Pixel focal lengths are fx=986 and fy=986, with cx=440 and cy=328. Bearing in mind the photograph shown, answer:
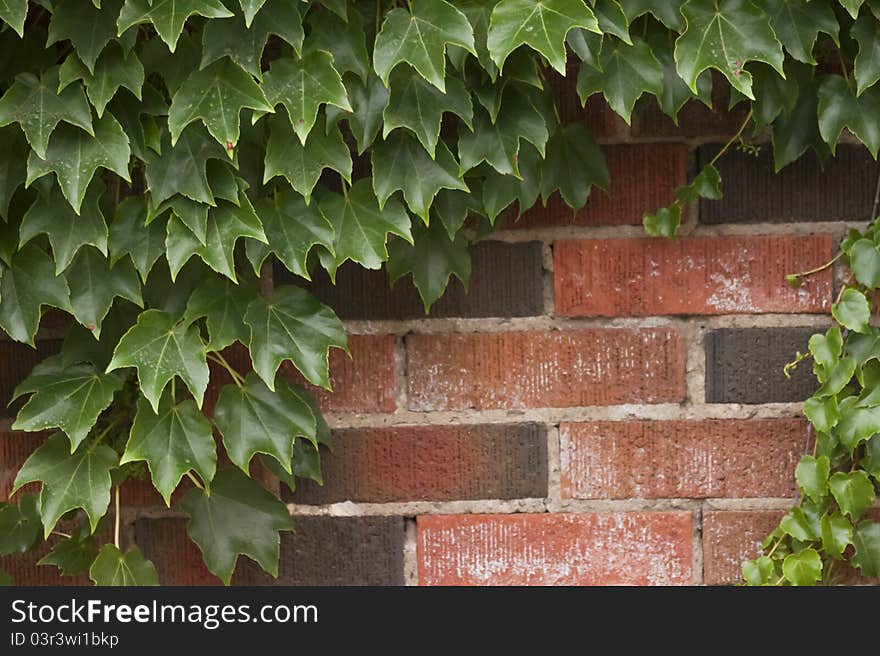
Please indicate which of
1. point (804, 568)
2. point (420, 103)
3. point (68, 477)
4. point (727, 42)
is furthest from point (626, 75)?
point (68, 477)

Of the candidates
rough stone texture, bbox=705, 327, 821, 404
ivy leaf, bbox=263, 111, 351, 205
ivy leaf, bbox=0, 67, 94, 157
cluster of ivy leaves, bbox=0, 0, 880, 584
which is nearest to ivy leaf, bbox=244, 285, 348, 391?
cluster of ivy leaves, bbox=0, 0, 880, 584

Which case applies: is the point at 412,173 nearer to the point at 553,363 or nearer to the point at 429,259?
the point at 429,259

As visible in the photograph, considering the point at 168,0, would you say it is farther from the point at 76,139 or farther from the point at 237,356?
the point at 237,356

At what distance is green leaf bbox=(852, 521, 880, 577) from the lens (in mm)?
977

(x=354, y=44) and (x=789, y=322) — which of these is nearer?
(x=354, y=44)

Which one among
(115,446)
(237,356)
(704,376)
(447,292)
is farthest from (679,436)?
(115,446)

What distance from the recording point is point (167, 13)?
0.82m

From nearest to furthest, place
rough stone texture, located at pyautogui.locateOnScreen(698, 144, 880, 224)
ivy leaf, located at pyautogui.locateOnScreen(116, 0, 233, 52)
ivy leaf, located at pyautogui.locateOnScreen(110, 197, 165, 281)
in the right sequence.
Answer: ivy leaf, located at pyautogui.locateOnScreen(116, 0, 233, 52), ivy leaf, located at pyautogui.locateOnScreen(110, 197, 165, 281), rough stone texture, located at pyautogui.locateOnScreen(698, 144, 880, 224)

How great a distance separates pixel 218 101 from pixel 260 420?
0.30 m

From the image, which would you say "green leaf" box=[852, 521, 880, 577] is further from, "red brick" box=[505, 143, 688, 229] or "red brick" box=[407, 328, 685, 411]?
"red brick" box=[505, 143, 688, 229]

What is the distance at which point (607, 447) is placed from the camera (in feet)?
3.46

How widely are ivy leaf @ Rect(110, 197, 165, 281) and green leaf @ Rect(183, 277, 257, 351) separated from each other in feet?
0.17

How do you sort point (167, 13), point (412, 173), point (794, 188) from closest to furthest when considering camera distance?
point (167, 13) < point (412, 173) < point (794, 188)

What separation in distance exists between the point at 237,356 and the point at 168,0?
1.24 ft
